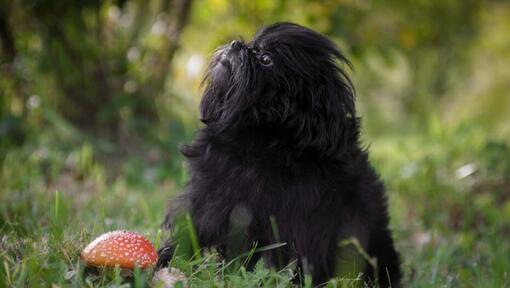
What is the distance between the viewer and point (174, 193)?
499cm

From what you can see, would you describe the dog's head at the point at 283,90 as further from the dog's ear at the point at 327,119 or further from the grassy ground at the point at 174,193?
the grassy ground at the point at 174,193

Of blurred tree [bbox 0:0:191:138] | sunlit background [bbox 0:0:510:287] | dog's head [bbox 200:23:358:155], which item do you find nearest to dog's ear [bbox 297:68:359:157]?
dog's head [bbox 200:23:358:155]

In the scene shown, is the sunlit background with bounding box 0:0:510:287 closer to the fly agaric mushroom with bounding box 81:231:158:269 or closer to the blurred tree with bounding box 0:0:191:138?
the blurred tree with bounding box 0:0:191:138

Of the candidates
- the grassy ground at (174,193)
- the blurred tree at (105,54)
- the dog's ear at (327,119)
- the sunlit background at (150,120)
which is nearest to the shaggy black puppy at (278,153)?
the dog's ear at (327,119)

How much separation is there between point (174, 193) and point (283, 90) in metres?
2.17

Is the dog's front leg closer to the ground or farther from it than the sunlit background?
closer to the ground

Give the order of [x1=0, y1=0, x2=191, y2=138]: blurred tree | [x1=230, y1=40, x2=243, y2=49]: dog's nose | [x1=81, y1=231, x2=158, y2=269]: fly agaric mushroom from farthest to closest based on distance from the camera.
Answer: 1. [x1=0, y1=0, x2=191, y2=138]: blurred tree
2. [x1=230, y1=40, x2=243, y2=49]: dog's nose
3. [x1=81, y1=231, x2=158, y2=269]: fly agaric mushroom

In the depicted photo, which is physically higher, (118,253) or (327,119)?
(327,119)

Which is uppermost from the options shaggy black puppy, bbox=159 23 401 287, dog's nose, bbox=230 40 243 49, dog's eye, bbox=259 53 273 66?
dog's nose, bbox=230 40 243 49

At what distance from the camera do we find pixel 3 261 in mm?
2447

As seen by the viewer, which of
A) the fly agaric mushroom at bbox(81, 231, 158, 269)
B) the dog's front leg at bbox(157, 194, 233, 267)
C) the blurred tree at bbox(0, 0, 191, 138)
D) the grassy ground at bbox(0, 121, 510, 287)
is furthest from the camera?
the blurred tree at bbox(0, 0, 191, 138)

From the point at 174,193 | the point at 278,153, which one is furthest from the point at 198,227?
the point at 174,193

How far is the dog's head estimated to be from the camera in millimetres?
2992

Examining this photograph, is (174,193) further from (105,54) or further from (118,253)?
(118,253)
